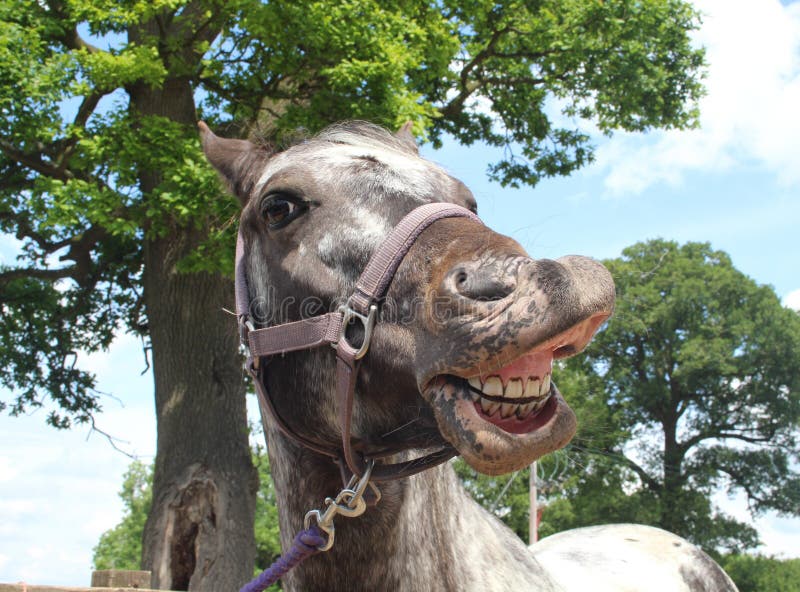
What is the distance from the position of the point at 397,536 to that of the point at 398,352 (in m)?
0.62

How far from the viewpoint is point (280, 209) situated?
2518 mm

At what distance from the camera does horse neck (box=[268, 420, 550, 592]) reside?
2.32 m

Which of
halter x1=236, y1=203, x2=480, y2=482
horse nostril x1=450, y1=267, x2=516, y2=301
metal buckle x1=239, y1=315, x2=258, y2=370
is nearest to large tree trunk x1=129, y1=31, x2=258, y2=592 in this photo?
metal buckle x1=239, y1=315, x2=258, y2=370

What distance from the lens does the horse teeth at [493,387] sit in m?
A: 1.94

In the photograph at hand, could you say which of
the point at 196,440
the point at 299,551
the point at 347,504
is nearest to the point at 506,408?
the point at 347,504

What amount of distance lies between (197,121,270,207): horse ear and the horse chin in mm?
1329

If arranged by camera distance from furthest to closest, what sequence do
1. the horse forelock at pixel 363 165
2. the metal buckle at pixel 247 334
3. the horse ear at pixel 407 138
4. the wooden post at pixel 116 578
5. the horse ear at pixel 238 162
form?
the wooden post at pixel 116 578 → the horse ear at pixel 407 138 → the horse ear at pixel 238 162 → the metal buckle at pixel 247 334 → the horse forelock at pixel 363 165

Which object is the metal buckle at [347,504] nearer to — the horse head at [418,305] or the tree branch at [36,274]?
the horse head at [418,305]

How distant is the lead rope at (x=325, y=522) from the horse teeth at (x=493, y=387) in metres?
0.50

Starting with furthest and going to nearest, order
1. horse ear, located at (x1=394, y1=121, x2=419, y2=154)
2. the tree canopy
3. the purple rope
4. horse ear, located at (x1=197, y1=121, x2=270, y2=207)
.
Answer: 1. the tree canopy
2. horse ear, located at (x1=394, y1=121, x2=419, y2=154)
3. horse ear, located at (x1=197, y1=121, x2=270, y2=207)
4. the purple rope

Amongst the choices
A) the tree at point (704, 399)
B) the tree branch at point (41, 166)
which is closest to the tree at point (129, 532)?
the tree at point (704, 399)

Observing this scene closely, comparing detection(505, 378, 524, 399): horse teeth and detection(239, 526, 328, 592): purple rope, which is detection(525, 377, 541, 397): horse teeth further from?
detection(239, 526, 328, 592): purple rope

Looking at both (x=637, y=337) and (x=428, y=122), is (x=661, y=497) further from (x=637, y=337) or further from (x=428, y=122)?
(x=428, y=122)

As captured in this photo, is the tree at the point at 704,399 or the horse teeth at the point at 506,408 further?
the tree at the point at 704,399
